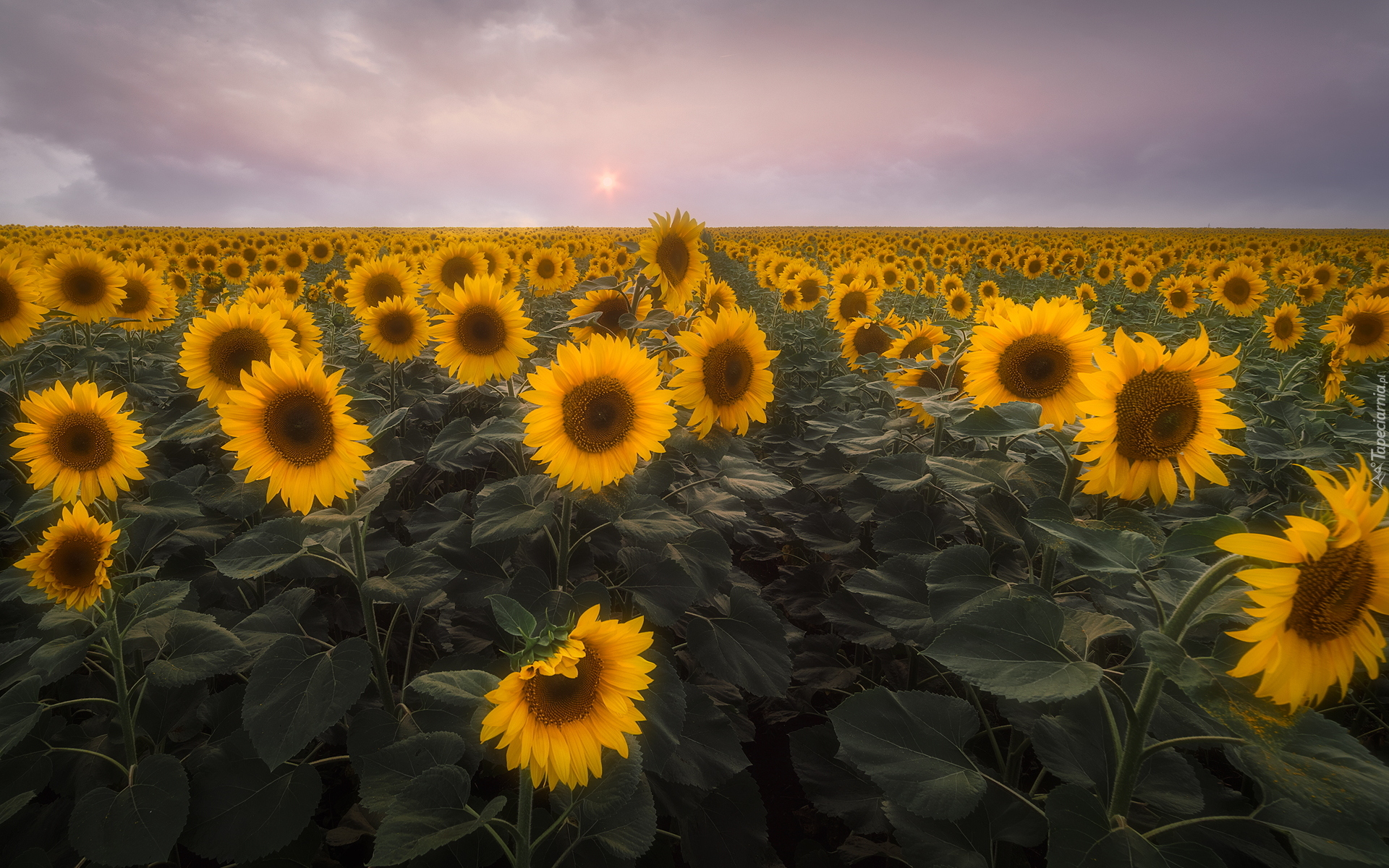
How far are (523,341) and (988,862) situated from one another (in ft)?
9.77

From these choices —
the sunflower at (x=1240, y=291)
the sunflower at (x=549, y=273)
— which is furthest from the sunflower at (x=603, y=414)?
the sunflower at (x=1240, y=291)

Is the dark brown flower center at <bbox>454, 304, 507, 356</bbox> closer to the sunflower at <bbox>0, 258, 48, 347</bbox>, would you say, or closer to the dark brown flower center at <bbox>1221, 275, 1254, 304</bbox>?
the sunflower at <bbox>0, 258, 48, 347</bbox>

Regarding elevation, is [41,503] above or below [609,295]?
below

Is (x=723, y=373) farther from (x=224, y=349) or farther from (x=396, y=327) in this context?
(x=396, y=327)

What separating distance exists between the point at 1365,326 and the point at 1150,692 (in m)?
6.24

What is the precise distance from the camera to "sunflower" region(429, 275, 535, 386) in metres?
3.28

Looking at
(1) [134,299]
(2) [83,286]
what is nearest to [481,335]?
(2) [83,286]

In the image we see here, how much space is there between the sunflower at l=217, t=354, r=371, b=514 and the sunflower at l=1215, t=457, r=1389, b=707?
244cm

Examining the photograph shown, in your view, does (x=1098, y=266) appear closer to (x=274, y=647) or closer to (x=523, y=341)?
(x=523, y=341)

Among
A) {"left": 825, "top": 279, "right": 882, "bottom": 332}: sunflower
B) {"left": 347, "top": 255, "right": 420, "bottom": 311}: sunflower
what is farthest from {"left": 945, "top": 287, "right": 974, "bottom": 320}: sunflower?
{"left": 347, "top": 255, "right": 420, "bottom": 311}: sunflower

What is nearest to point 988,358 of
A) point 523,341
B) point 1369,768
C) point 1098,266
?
point 1369,768

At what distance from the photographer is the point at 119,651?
2041 mm

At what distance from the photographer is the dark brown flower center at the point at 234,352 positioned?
3.12 meters

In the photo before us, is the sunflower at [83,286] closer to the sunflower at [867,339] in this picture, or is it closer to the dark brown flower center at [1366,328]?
the sunflower at [867,339]
